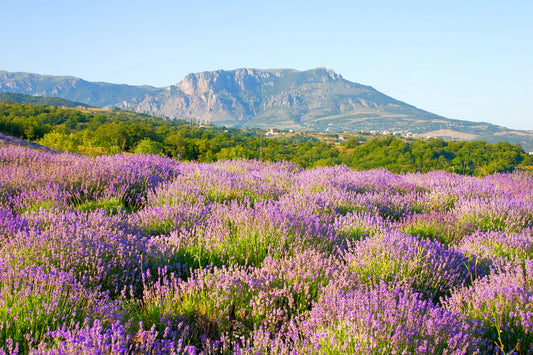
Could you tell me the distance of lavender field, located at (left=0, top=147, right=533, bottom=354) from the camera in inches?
72.7

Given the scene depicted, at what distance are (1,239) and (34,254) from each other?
0.45 meters

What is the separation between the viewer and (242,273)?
248cm

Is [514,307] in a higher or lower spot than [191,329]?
higher

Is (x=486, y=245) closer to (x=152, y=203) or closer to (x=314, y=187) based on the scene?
(x=314, y=187)

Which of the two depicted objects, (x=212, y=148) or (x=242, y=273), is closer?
(x=242, y=273)

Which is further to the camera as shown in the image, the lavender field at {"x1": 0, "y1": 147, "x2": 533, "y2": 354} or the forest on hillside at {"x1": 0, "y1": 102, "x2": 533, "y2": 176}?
the forest on hillside at {"x1": 0, "y1": 102, "x2": 533, "y2": 176}

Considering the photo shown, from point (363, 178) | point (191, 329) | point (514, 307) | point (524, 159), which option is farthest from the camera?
point (524, 159)

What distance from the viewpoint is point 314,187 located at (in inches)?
220

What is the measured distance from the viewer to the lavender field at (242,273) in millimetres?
1846

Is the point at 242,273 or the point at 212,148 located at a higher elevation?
the point at 242,273

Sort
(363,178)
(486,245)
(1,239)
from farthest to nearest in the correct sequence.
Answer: (363,178)
(486,245)
(1,239)

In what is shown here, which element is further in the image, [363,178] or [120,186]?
[363,178]

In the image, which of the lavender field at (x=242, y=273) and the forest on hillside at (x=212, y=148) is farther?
the forest on hillside at (x=212, y=148)

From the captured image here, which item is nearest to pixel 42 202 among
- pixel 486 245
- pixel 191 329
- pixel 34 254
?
pixel 34 254
